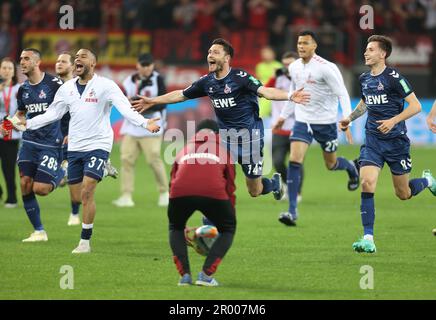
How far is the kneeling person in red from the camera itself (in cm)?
1027

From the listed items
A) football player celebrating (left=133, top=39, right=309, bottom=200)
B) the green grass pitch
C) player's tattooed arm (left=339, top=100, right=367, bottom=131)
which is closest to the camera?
the green grass pitch

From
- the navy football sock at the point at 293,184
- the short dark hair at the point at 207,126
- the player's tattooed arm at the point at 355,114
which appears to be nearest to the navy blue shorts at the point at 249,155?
the player's tattooed arm at the point at 355,114

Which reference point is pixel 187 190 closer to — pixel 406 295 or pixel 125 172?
pixel 406 295

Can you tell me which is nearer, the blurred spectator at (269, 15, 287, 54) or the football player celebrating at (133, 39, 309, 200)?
the football player celebrating at (133, 39, 309, 200)

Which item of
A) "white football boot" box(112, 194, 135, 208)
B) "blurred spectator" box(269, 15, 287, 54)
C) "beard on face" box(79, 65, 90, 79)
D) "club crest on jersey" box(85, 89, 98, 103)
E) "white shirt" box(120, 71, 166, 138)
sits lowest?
"white football boot" box(112, 194, 135, 208)

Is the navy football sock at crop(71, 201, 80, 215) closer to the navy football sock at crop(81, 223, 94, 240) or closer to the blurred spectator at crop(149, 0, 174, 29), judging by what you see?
the navy football sock at crop(81, 223, 94, 240)

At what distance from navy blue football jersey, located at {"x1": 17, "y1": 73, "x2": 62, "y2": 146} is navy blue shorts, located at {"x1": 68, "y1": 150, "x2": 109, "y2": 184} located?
1.13m

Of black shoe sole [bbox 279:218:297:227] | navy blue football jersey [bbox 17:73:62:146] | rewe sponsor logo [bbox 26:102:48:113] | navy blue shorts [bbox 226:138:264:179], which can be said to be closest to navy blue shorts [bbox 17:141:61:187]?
navy blue football jersey [bbox 17:73:62:146]

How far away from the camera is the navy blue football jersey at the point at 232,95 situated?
1296 cm

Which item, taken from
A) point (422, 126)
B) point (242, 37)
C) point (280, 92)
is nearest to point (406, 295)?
point (280, 92)

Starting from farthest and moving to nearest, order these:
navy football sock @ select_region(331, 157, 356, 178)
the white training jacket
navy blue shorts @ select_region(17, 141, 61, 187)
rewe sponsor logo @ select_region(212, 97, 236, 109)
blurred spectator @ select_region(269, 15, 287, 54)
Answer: blurred spectator @ select_region(269, 15, 287, 54) < navy football sock @ select_region(331, 157, 356, 178) < the white training jacket < navy blue shorts @ select_region(17, 141, 61, 187) < rewe sponsor logo @ select_region(212, 97, 236, 109)

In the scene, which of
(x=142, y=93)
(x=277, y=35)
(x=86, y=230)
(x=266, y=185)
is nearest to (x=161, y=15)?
(x=277, y=35)

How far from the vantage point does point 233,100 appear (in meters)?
13.1

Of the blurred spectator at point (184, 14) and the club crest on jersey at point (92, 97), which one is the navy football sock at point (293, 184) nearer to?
the club crest on jersey at point (92, 97)
